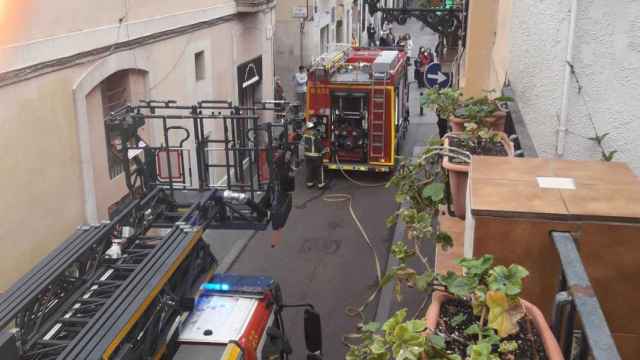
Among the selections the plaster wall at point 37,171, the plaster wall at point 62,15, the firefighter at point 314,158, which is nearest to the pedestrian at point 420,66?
the firefighter at point 314,158

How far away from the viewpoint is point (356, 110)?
61.8 ft

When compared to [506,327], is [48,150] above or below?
below

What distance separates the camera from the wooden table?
2.69m

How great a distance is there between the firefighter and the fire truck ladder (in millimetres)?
1422

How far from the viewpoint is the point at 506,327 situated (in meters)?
2.24

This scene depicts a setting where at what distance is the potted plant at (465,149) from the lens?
4418mm

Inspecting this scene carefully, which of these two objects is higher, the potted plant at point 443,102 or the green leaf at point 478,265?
the green leaf at point 478,265

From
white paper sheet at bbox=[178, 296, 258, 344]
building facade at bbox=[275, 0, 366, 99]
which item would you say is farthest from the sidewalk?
building facade at bbox=[275, 0, 366, 99]

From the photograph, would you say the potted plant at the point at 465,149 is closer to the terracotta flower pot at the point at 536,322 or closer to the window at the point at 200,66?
the terracotta flower pot at the point at 536,322

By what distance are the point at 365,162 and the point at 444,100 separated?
1309 centimetres

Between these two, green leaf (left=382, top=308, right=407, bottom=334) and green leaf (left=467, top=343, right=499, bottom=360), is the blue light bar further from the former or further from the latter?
green leaf (left=467, top=343, right=499, bottom=360)

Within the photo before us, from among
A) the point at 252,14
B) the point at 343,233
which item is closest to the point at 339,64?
the point at 252,14

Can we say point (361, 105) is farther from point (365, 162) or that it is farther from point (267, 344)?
point (267, 344)

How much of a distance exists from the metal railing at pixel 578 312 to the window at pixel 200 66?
567 inches
